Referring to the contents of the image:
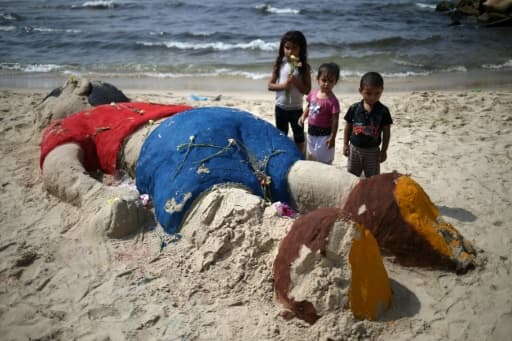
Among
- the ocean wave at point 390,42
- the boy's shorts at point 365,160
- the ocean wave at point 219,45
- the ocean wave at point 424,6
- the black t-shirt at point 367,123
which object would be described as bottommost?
the boy's shorts at point 365,160

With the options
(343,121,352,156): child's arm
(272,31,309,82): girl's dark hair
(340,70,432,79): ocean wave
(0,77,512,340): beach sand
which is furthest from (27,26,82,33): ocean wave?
(343,121,352,156): child's arm

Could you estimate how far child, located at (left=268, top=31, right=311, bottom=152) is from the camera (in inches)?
149

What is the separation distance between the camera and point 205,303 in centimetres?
260

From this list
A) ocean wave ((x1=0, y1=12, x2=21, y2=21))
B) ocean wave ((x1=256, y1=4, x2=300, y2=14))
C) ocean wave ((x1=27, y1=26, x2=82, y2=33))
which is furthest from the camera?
ocean wave ((x1=256, y1=4, x2=300, y2=14))

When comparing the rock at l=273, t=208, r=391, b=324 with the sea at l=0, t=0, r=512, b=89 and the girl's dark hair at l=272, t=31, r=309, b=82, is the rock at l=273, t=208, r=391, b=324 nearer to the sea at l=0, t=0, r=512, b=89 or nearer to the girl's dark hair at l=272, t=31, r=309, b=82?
the girl's dark hair at l=272, t=31, r=309, b=82

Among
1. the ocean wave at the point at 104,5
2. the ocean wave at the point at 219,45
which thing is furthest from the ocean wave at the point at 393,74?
the ocean wave at the point at 104,5

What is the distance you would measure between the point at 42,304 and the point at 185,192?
113cm

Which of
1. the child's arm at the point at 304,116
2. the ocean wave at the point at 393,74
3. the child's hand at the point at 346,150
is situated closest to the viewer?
the child's hand at the point at 346,150

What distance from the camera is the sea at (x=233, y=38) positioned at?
9.81 meters

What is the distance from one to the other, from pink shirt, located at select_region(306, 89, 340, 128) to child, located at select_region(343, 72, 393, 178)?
19 centimetres

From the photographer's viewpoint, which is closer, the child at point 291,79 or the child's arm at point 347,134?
the child's arm at point 347,134

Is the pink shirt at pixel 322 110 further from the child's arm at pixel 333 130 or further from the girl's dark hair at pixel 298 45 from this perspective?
the girl's dark hair at pixel 298 45

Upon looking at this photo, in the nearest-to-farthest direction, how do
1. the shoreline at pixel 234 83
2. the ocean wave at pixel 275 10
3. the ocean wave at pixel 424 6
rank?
the shoreline at pixel 234 83, the ocean wave at pixel 275 10, the ocean wave at pixel 424 6

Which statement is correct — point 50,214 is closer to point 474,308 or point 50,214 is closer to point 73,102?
point 73,102
